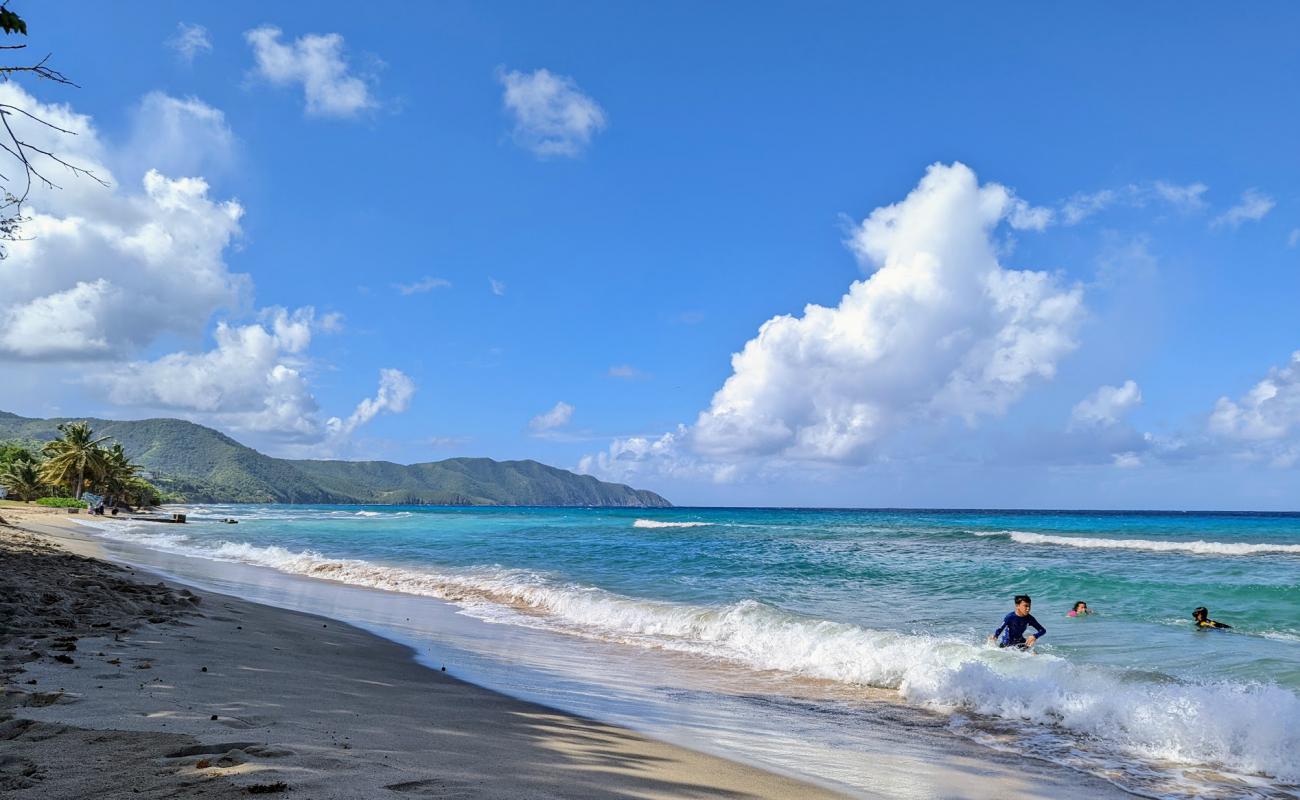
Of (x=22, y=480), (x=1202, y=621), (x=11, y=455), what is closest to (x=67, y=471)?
(x=22, y=480)

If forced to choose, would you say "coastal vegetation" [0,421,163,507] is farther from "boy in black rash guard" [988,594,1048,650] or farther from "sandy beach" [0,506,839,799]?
"boy in black rash guard" [988,594,1048,650]

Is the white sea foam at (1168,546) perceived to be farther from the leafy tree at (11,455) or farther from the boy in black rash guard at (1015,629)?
the leafy tree at (11,455)

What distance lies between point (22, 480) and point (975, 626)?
87181 millimetres

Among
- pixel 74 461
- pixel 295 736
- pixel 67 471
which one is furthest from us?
pixel 67 471

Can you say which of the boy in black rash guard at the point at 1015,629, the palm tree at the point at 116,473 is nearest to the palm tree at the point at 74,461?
the palm tree at the point at 116,473

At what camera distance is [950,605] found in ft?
61.8

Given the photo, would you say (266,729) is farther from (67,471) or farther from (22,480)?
(22,480)

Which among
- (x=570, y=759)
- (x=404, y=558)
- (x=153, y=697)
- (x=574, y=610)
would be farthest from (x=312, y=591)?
(x=570, y=759)

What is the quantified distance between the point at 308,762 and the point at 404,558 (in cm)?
2878

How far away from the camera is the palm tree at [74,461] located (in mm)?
68250

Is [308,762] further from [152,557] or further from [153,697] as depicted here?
[152,557]

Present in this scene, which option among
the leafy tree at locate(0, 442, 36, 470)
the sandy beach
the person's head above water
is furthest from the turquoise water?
the leafy tree at locate(0, 442, 36, 470)

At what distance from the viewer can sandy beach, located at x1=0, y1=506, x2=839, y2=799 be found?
14.6 feet

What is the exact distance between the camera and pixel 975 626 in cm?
1565
